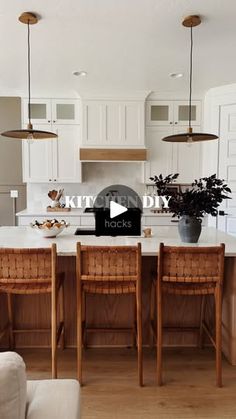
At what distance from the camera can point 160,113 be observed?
187 inches

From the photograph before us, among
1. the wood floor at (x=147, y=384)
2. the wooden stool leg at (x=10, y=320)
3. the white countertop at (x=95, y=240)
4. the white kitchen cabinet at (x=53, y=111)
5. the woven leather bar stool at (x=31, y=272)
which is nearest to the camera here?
the wood floor at (x=147, y=384)

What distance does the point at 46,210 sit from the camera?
4801 mm

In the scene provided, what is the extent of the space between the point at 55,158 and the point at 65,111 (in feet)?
2.35

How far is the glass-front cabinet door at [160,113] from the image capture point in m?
4.71

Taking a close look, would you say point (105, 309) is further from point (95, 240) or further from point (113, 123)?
point (113, 123)

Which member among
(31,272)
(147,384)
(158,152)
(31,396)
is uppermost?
(158,152)

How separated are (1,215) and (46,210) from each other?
80.3 inches

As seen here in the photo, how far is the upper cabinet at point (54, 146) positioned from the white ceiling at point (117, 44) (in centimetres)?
29

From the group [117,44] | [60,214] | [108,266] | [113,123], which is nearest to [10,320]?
[108,266]

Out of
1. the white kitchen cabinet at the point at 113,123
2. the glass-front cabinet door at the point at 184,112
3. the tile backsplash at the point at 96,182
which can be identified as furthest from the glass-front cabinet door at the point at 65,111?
the glass-front cabinet door at the point at 184,112

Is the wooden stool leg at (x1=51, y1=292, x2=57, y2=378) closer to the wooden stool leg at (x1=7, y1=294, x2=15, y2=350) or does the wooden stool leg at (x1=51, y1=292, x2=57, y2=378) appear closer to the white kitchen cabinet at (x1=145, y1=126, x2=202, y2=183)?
the wooden stool leg at (x1=7, y1=294, x2=15, y2=350)

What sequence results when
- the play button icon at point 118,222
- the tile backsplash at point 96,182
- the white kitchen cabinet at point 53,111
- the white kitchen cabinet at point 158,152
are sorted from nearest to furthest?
the play button icon at point 118,222
the white kitchen cabinet at point 53,111
the white kitchen cabinet at point 158,152
the tile backsplash at point 96,182

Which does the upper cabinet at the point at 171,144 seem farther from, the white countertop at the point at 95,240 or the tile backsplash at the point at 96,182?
the white countertop at the point at 95,240

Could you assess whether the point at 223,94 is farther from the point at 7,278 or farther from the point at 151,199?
the point at 7,278
